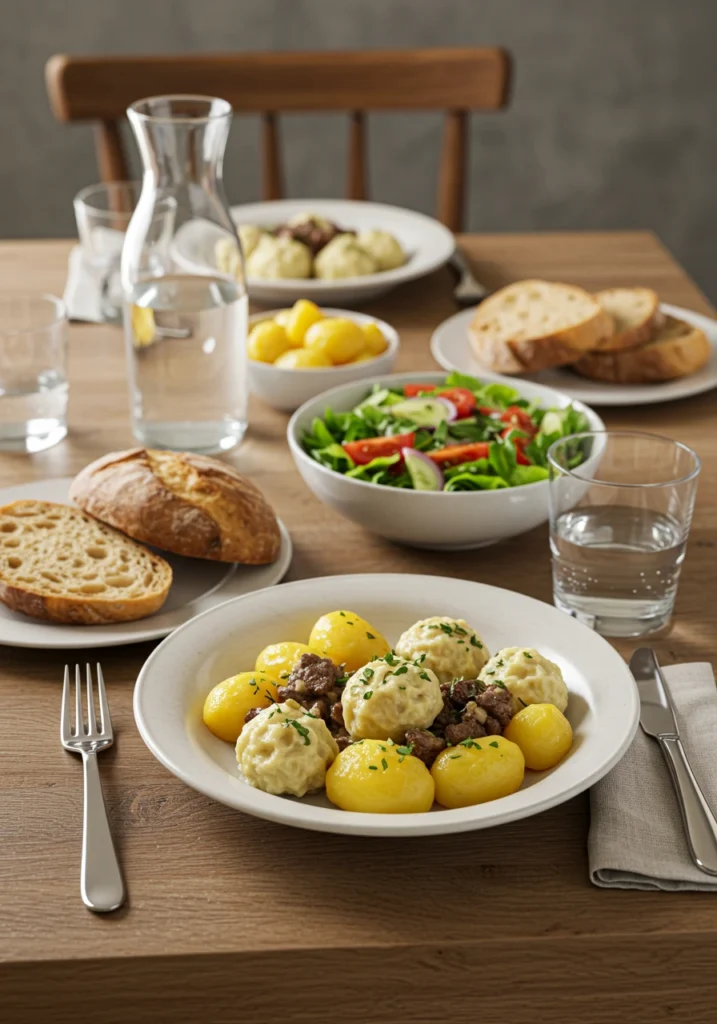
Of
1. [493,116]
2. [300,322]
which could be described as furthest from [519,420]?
[493,116]

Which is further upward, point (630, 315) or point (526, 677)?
point (526, 677)

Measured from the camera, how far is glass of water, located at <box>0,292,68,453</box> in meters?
1.54

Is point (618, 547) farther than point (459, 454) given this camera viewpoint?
No

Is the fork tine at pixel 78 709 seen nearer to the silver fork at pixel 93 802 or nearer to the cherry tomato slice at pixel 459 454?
the silver fork at pixel 93 802

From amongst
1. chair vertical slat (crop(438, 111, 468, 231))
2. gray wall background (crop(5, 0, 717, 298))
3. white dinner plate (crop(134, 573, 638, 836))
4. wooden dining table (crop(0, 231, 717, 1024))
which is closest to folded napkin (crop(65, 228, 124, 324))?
chair vertical slat (crop(438, 111, 468, 231))

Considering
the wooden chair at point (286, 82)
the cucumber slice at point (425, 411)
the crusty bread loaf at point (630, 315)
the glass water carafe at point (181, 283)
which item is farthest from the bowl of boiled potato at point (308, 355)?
the wooden chair at point (286, 82)

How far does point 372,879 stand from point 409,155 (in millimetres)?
3598

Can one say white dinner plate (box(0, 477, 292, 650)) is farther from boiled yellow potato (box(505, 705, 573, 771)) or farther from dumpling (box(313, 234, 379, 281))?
dumpling (box(313, 234, 379, 281))

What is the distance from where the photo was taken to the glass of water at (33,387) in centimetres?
154

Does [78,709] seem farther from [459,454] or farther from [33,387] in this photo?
[33,387]

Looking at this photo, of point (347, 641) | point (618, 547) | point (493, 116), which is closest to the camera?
point (347, 641)

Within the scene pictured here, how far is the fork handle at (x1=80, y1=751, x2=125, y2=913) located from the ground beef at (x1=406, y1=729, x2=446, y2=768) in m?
0.23

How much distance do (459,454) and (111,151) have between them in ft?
5.27

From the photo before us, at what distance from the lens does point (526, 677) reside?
943mm
